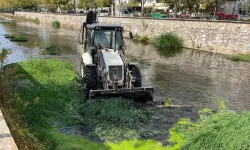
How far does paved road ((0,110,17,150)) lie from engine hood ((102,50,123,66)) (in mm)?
5104

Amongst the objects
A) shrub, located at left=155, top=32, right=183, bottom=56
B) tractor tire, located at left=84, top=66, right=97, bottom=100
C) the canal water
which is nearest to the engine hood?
tractor tire, located at left=84, top=66, right=97, bottom=100

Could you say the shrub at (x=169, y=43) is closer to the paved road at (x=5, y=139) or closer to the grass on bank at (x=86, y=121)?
the grass on bank at (x=86, y=121)

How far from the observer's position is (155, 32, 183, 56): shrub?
83.6 feet

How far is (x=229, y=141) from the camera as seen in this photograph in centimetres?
558

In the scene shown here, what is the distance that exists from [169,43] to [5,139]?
75.9ft

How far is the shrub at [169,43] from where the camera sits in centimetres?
2547

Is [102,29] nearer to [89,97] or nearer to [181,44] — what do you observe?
[89,97]

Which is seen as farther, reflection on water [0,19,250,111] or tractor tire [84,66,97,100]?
reflection on water [0,19,250,111]

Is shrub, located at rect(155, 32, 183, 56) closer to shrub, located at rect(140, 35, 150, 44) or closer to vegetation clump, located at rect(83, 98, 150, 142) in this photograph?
shrub, located at rect(140, 35, 150, 44)

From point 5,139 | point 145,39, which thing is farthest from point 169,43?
point 5,139

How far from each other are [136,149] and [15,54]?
15.5m

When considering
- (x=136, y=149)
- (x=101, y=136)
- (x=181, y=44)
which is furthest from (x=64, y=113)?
(x=181, y=44)

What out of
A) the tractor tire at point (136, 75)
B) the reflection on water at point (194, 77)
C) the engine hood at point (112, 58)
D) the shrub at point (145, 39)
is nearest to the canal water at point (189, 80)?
the reflection on water at point (194, 77)

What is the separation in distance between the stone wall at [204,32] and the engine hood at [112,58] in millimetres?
14841
